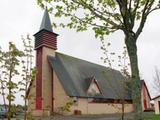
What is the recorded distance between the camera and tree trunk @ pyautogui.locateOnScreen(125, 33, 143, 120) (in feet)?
26.7

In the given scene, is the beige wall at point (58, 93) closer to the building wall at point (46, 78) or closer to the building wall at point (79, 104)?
the building wall at point (79, 104)

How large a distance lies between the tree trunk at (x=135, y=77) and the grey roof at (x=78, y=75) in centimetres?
2497

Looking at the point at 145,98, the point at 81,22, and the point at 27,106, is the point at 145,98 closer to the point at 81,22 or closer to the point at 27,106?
the point at 81,22

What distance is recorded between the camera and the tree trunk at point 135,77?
26.7 feet

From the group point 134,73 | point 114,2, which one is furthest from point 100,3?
point 134,73

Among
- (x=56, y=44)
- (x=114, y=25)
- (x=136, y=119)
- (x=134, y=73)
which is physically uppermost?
(x=56, y=44)

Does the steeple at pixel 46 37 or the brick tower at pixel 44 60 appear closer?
the brick tower at pixel 44 60

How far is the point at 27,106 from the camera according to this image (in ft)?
14.7

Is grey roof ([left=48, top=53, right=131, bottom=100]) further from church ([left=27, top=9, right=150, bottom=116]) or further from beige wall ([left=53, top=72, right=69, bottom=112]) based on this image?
beige wall ([left=53, top=72, right=69, bottom=112])

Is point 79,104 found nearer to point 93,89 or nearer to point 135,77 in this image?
point 93,89

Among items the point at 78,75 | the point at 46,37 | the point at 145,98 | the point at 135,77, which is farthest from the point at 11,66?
the point at 145,98

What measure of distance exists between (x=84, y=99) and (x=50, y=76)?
559cm

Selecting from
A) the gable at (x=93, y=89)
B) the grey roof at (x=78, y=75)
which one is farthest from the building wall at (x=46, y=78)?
the gable at (x=93, y=89)

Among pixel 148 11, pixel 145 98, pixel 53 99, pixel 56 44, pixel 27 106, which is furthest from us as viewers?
pixel 145 98
